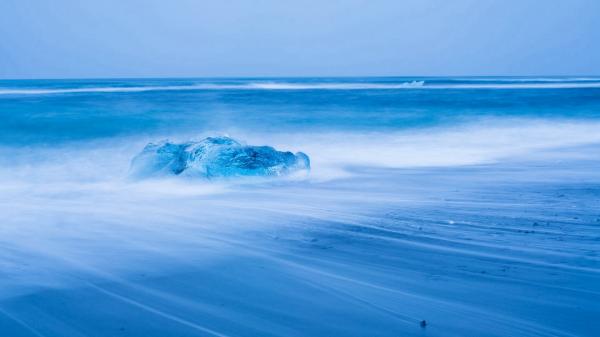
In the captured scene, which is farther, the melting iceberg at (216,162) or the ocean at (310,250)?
the melting iceberg at (216,162)

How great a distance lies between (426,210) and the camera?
394 cm

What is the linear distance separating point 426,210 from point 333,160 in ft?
11.7

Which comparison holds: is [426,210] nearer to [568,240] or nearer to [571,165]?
[568,240]

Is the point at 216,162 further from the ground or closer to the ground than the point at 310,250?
further from the ground

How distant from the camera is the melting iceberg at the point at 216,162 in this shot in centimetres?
530

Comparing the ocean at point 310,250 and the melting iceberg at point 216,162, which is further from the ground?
the melting iceberg at point 216,162

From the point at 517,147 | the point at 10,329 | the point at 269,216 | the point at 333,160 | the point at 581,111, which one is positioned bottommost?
the point at 10,329

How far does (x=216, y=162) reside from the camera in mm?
5336

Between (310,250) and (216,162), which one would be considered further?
(216,162)

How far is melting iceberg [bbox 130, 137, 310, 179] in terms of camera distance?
17.4ft

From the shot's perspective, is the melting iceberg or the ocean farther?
the melting iceberg

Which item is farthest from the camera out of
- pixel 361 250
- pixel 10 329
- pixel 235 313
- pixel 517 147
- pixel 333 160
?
pixel 517 147

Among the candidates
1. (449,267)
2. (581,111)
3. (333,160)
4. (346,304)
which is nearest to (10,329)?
(346,304)

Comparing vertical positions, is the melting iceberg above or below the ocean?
above
